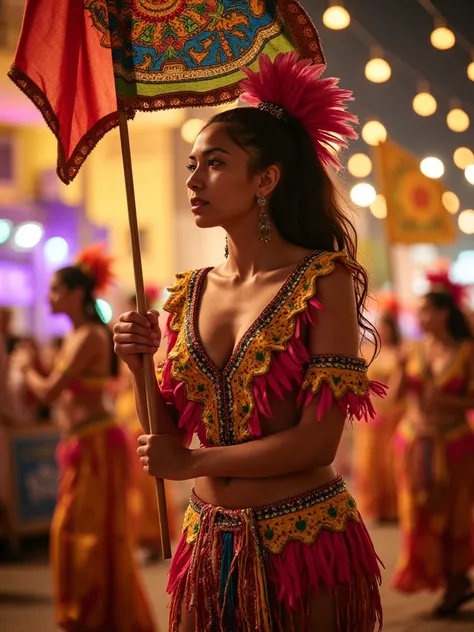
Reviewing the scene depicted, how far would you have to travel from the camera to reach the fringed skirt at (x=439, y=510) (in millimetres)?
4543

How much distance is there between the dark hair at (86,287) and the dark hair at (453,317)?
63.8 inches

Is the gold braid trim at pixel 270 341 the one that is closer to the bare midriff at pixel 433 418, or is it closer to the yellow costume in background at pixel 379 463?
the bare midriff at pixel 433 418

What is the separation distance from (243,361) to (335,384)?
0.58 feet

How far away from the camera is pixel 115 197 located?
520 inches

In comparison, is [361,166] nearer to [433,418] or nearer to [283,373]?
[433,418]

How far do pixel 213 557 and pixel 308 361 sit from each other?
15.8 inches

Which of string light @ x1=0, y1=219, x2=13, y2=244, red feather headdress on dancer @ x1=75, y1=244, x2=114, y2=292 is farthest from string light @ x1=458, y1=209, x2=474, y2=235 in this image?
string light @ x1=0, y1=219, x2=13, y2=244

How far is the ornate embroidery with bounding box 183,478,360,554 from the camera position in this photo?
1704mm

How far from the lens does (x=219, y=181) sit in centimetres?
177

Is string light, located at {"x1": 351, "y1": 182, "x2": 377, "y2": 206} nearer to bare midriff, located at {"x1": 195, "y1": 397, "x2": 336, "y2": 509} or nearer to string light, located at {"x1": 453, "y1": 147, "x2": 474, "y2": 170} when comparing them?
string light, located at {"x1": 453, "y1": 147, "x2": 474, "y2": 170}

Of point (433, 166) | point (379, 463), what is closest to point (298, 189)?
point (433, 166)

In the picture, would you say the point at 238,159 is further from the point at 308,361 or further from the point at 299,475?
the point at 299,475

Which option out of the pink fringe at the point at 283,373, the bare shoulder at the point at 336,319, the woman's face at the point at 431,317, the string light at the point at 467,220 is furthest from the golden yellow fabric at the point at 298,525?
the woman's face at the point at 431,317

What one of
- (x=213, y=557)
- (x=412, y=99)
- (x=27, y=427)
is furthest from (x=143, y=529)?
(x=213, y=557)
